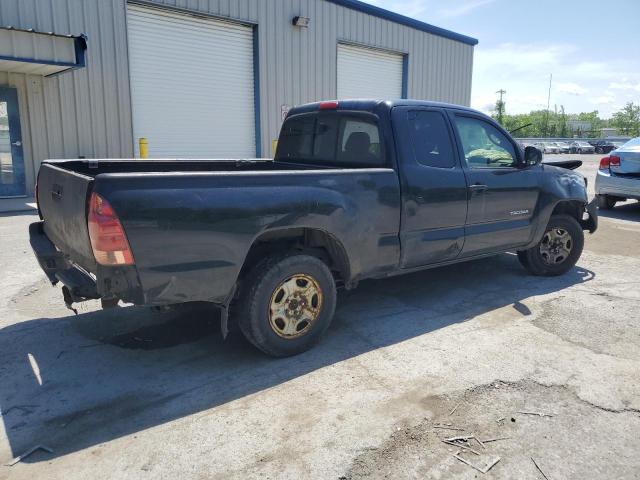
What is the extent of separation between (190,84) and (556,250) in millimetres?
11310

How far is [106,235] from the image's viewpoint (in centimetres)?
298

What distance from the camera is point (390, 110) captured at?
4426 mm

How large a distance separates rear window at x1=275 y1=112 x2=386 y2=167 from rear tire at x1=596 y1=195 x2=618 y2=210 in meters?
8.67

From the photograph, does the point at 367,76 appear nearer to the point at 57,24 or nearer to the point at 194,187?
the point at 57,24

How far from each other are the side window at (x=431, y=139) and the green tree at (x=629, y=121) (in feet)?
314

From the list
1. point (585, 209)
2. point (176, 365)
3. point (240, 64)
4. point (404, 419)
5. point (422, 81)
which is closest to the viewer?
point (404, 419)

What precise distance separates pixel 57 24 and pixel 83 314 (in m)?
9.61

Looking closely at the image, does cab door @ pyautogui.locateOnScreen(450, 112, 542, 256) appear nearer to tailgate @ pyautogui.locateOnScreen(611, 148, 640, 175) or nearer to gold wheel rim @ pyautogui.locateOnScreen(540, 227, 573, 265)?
gold wheel rim @ pyautogui.locateOnScreen(540, 227, 573, 265)

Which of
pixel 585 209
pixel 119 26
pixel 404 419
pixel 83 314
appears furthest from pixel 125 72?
pixel 404 419

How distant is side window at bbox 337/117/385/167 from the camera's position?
445cm

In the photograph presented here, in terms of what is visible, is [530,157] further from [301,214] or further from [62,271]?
[62,271]

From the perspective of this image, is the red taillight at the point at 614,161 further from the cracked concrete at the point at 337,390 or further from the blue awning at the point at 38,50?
the blue awning at the point at 38,50

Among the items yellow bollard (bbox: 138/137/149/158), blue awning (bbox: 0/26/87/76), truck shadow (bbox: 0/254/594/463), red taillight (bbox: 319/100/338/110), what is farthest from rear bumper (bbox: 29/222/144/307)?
yellow bollard (bbox: 138/137/149/158)

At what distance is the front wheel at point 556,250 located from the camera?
602 cm
